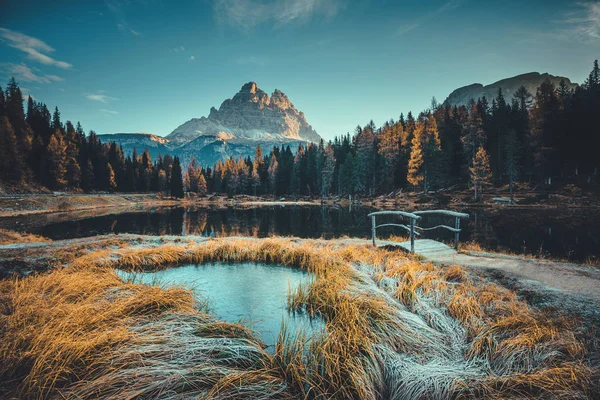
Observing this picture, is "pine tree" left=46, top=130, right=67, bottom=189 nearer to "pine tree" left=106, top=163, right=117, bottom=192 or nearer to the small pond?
"pine tree" left=106, top=163, right=117, bottom=192

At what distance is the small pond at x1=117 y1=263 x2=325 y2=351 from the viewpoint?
5.60m

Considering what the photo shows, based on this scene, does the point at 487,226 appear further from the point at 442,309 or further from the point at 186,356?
the point at 186,356

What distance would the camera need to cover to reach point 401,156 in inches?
2314

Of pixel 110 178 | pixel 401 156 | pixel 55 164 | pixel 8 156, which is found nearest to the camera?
pixel 8 156

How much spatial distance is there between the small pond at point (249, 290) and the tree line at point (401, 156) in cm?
4323

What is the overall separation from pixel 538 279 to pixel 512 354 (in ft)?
16.6

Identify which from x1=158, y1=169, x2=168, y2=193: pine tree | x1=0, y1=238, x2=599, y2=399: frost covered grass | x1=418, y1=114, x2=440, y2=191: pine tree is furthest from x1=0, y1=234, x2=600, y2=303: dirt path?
x1=158, y1=169, x2=168, y2=193: pine tree

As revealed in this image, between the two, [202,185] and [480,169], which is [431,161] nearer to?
[480,169]

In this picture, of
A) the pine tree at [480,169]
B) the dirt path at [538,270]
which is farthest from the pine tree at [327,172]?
the dirt path at [538,270]

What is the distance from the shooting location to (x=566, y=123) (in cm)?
4134

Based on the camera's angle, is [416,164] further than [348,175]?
No

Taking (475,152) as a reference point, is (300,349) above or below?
below

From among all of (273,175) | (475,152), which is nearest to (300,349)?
(475,152)

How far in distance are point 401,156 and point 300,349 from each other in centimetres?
6044
